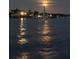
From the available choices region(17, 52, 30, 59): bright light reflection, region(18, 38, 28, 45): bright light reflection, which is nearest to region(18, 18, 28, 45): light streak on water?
region(18, 38, 28, 45): bright light reflection

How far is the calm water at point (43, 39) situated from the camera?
1.75 m

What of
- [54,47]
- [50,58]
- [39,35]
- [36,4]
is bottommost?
[50,58]

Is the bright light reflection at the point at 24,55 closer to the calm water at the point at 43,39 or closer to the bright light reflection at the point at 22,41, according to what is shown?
the calm water at the point at 43,39

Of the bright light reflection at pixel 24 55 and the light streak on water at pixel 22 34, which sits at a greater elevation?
the light streak on water at pixel 22 34

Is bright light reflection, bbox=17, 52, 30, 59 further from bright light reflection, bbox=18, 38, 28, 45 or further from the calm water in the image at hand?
bright light reflection, bbox=18, 38, 28, 45

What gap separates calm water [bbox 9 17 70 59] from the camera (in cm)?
175

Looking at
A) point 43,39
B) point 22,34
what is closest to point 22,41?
point 22,34

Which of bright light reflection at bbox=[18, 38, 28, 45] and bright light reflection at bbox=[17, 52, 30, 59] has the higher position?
bright light reflection at bbox=[18, 38, 28, 45]

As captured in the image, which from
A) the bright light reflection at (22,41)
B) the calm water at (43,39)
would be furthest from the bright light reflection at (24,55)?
the bright light reflection at (22,41)

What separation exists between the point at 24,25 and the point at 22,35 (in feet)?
0.32

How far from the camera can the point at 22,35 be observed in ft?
5.77

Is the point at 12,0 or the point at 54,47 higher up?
the point at 12,0

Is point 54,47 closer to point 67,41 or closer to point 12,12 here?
point 67,41

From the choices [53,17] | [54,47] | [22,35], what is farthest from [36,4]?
[54,47]
